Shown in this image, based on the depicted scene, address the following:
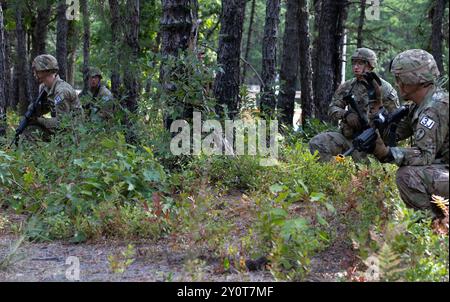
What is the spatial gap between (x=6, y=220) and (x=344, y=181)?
3.58m

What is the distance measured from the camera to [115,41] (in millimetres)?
12250

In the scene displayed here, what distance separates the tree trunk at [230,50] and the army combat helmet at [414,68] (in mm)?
4776

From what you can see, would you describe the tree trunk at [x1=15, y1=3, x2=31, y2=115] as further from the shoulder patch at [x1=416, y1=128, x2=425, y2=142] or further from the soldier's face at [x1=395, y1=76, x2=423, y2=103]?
the shoulder patch at [x1=416, y1=128, x2=425, y2=142]

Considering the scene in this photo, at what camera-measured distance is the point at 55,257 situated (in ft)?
18.0

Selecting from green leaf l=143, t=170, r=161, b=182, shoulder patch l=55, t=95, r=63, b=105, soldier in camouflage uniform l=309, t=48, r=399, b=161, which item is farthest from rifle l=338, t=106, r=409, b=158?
shoulder patch l=55, t=95, r=63, b=105

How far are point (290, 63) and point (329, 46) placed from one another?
1802mm

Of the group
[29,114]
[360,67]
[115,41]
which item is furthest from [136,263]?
[115,41]

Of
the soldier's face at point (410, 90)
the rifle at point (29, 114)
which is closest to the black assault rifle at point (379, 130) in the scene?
the soldier's face at point (410, 90)

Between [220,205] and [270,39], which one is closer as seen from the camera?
[220,205]

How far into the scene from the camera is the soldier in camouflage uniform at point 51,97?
31.6 feet

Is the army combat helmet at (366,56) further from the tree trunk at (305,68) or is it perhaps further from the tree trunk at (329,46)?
the tree trunk at (305,68)

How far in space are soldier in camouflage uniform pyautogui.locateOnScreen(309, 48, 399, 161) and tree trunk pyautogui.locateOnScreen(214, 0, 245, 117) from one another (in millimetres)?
1873

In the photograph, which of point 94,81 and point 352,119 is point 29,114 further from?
point 352,119
